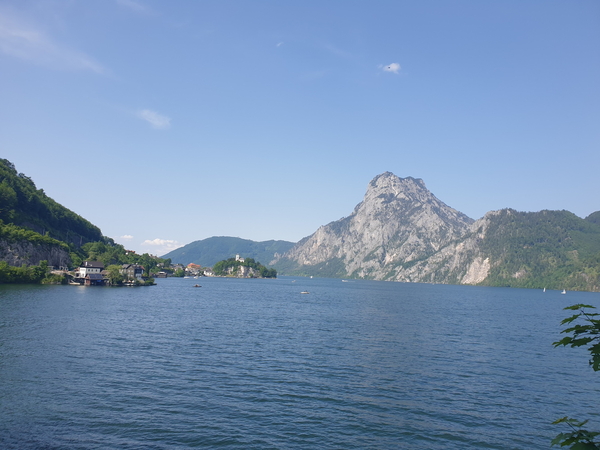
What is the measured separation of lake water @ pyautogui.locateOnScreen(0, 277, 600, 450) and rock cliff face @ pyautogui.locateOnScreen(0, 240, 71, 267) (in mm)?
107568

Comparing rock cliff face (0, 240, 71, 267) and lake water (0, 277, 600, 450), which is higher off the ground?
rock cliff face (0, 240, 71, 267)

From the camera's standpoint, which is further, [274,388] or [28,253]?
[28,253]

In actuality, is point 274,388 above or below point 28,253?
below

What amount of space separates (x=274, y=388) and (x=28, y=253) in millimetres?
176562

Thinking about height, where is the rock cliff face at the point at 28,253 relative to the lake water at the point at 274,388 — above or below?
above

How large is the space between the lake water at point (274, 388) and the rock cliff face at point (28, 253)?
4235 inches

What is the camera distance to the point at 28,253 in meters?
175

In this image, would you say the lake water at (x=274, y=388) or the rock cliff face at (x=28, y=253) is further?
the rock cliff face at (x=28, y=253)

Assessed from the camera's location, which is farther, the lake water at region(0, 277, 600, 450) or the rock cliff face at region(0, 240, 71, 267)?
the rock cliff face at region(0, 240, 71, 267)

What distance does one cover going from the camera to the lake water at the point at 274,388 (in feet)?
103

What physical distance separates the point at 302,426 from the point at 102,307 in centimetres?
9049

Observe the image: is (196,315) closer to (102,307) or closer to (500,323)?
(102,307)

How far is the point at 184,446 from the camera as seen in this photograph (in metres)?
29.0

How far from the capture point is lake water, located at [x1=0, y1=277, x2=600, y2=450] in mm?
31531
